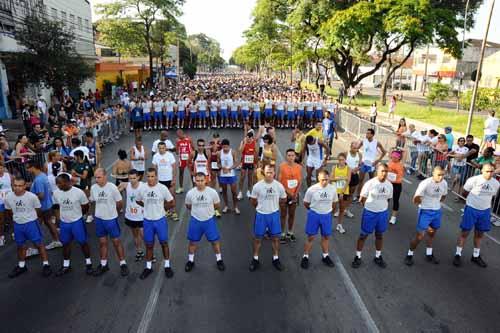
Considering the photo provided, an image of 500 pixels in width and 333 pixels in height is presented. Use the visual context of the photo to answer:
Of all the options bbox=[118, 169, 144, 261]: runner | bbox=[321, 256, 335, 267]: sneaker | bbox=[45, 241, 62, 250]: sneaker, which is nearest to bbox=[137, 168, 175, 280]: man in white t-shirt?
bbox=[118, 169, 144, 261]: runner

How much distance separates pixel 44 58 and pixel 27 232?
13988mm

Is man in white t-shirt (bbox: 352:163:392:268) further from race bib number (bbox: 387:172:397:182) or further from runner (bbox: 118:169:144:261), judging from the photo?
runner (bbox: 118:169:144:261)

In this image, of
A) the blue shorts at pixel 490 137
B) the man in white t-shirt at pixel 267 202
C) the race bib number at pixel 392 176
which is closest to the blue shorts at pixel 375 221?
the man in white t-shirt at pixel 267 202

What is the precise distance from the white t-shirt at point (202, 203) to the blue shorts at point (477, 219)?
14.7 feet

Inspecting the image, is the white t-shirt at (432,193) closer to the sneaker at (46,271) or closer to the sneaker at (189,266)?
the sneaker at (189,266)

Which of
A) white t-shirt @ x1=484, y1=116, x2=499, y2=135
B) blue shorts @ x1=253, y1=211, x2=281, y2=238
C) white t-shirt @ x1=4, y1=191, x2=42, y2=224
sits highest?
white t-shirt @ x1=484, y1=116, x2=499, y2=135

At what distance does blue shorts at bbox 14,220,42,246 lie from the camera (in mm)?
6152

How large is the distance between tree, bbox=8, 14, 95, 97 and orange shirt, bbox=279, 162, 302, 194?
1490cm

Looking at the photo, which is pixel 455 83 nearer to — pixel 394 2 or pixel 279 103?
pixel 394 2

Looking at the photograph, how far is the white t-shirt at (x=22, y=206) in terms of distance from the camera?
6.07 meters

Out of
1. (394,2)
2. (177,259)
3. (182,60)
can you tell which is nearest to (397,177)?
(177,259)

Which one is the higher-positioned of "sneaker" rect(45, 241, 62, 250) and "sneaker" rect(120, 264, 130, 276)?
"sneaker" rect(120, 264, 130, 276)

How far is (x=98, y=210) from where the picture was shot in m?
6.05

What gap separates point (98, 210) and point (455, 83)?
68.9 meters
